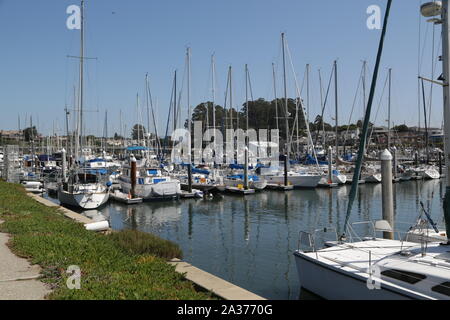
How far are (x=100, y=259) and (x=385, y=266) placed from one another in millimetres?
6826

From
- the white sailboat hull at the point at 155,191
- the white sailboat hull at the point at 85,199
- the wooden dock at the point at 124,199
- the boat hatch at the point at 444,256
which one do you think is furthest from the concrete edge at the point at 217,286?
the white sailboat hull at the point at 155,191

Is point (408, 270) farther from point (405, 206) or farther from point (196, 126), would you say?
point (196, 126)

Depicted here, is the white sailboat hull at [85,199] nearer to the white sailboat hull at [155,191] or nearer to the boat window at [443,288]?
the white sailboat hull at [155,191]

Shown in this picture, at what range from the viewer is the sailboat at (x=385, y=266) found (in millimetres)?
8938

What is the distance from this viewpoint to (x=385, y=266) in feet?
32.3

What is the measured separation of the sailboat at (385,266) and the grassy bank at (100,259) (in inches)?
152

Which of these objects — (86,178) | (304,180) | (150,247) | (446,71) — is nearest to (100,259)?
(150,247)

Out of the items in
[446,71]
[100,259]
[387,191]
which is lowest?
[100,259]

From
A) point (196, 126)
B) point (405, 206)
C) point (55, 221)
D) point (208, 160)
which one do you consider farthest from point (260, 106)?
point (55, 221)

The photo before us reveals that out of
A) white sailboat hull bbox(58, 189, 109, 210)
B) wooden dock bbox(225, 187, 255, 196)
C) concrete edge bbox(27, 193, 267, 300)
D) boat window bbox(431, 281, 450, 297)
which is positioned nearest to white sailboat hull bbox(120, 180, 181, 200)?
white sailboat hull bbox(58, 189, 109, 210)

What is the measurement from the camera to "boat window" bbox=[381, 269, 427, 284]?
29.9 ft

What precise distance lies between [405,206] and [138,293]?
32.3 m

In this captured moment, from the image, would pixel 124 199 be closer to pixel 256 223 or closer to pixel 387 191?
pixel 256 223
